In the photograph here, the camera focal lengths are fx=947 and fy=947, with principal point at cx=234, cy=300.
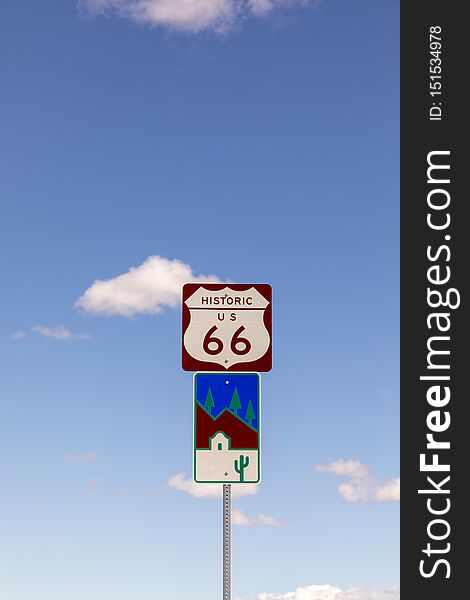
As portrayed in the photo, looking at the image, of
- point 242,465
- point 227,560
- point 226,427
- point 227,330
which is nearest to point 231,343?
point 227,330

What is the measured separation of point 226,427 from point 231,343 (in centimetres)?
83

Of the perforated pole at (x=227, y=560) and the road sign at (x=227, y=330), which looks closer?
the perforated pole at (x=227, y=560)

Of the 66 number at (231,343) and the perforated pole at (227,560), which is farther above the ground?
the 66 number at (231,343)

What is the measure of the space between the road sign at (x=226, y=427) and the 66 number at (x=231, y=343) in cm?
23

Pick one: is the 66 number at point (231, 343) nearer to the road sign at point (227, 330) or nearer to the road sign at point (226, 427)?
the road sign at point (227, 330)

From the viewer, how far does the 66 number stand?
9375 millimetres

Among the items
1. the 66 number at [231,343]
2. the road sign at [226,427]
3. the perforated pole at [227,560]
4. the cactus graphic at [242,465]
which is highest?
the 66 number at [231,343]

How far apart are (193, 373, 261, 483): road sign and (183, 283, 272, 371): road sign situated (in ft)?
0.43

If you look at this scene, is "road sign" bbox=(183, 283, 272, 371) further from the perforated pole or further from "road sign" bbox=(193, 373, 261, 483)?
the perforated pole

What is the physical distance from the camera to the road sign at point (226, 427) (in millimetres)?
9133

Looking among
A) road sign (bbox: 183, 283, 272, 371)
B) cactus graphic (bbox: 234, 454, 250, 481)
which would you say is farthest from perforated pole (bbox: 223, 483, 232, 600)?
road sign (bbox: 183, 283, 272, 371)

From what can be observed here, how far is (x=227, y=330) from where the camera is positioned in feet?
30.8

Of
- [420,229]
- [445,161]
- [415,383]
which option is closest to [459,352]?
[415,383]

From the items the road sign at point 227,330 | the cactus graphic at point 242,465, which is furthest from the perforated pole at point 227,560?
the road sign at point 227,330
